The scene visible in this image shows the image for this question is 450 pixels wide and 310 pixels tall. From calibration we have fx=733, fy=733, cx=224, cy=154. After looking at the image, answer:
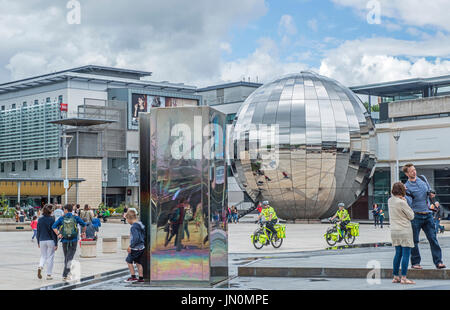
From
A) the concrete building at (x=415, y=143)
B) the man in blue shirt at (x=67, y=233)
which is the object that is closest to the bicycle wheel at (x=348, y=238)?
the man in blue shirt at (x=67, y=233)

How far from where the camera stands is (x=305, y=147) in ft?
132

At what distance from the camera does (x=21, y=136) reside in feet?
337

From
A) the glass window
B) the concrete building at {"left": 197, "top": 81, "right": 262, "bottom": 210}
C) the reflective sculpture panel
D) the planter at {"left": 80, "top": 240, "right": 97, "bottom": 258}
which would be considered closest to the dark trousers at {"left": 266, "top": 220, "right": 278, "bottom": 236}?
the planter at {"left": 80, "top": 240, "right": 97, "bottom": 258}

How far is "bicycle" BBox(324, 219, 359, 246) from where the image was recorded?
2462 centimetres

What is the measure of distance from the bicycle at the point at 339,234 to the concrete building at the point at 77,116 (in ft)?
220

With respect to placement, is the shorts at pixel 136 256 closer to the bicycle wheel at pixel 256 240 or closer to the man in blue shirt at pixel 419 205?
the man in blue shirt at pixel 419 205

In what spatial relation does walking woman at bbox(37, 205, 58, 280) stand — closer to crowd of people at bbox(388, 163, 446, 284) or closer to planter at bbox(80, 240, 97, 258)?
planter at bbox(80, 240, 97, 258)

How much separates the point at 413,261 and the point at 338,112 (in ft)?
94.2

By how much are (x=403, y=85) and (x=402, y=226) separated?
6065cm

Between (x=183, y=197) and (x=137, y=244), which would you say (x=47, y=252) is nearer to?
(x=137, y=244)

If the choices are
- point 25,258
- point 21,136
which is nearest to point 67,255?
point 25,258

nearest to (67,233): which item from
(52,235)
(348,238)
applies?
(52,235)
